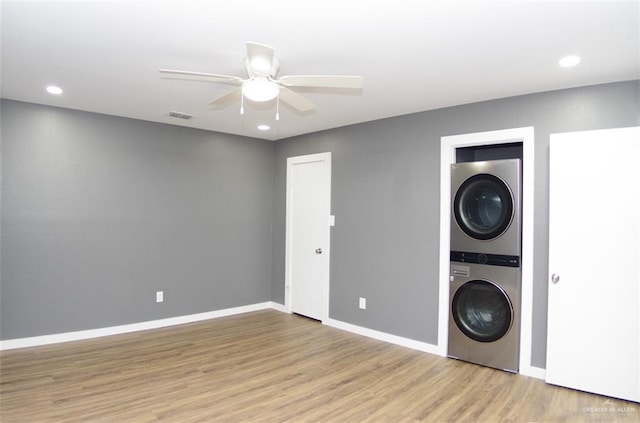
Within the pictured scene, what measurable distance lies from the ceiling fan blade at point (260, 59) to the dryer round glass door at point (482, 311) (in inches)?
106

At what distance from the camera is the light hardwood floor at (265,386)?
2.62 meters

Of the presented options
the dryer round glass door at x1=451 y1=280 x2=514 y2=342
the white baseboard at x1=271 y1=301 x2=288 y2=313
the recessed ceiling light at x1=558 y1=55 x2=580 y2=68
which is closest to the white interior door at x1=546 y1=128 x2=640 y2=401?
the dryer round glass door at x1=451 y1=280 x2=514 y2=342

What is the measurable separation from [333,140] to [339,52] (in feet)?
7.66

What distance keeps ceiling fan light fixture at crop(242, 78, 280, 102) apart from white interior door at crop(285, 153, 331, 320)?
100 inches

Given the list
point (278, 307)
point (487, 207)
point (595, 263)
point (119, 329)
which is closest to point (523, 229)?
point (487, 207)

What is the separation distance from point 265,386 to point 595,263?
282 centimetres

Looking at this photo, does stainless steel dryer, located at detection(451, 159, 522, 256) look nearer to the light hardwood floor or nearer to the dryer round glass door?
the dryer round glass door

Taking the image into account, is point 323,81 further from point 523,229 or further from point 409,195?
point 523,229

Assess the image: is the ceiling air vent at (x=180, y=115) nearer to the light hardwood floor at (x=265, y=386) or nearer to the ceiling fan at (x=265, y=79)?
the ceiling fan at (x=265, y=79)

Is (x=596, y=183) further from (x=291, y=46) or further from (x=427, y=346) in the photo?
(x=291, y=46)

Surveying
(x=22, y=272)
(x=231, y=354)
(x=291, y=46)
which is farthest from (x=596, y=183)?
(x=22, y=272)

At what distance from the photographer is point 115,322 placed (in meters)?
4.30

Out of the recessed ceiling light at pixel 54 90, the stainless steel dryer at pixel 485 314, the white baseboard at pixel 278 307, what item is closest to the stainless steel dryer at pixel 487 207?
the stainless steel dryer at pixel 485 314

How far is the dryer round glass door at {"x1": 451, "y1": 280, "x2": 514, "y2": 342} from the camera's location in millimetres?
3404
